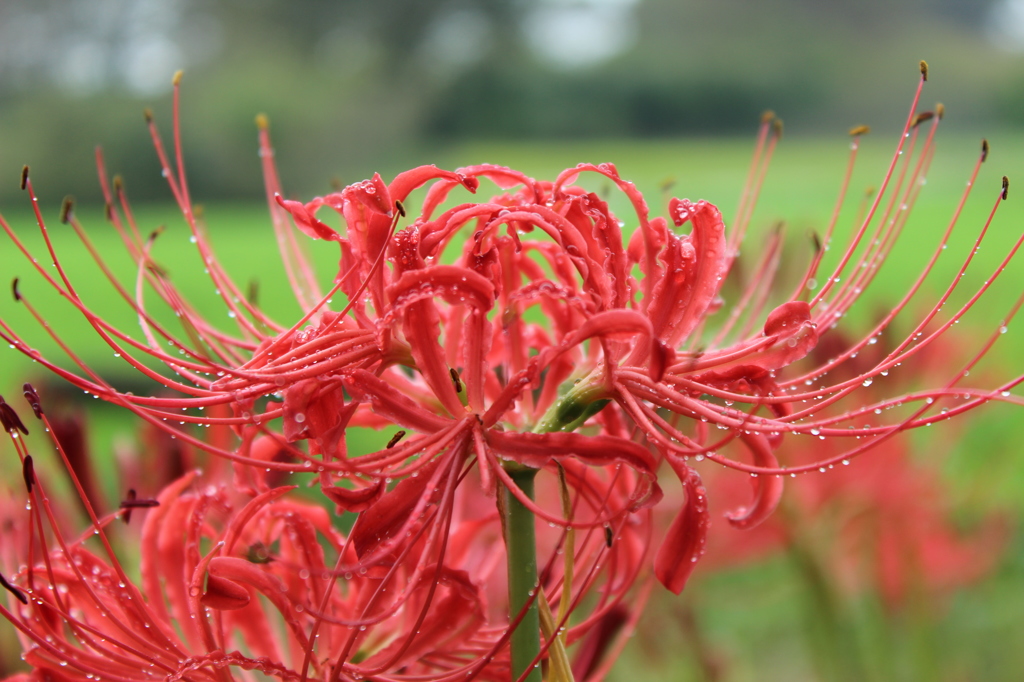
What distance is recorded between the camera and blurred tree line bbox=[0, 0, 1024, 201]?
26.9 ft

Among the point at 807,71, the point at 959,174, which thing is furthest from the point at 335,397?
the point at 807,71

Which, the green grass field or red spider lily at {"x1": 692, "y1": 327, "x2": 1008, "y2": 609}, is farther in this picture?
the green grass field

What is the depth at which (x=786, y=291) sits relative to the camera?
1.72 m

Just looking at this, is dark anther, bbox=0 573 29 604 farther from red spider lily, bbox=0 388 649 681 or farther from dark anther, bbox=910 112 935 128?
dark anther, bbox=910 112 935 128

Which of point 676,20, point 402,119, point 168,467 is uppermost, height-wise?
point 676,20

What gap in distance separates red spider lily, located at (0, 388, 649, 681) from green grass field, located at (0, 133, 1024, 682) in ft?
1.18

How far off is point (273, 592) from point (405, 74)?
34.5ft

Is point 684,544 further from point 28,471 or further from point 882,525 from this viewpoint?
point 882,525

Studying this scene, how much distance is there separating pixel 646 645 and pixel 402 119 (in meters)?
8.76

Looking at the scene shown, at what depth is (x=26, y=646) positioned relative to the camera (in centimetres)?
97

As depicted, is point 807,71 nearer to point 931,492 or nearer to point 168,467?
point 931,492

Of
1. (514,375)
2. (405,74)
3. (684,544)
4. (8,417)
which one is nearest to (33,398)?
(8,417)

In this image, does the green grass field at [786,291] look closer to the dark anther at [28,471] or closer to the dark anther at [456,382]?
the dark anther at [28,471]

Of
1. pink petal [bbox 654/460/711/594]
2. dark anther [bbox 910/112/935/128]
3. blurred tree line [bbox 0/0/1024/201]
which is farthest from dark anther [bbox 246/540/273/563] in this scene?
blurred tree line [bbox 0/0/1024/201]
